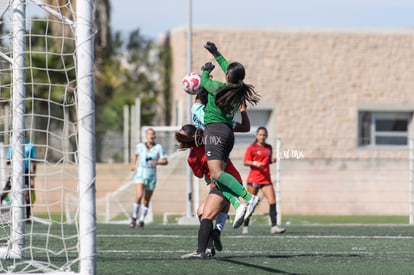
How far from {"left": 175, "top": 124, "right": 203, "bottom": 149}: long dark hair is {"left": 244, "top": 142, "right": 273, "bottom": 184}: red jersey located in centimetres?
702

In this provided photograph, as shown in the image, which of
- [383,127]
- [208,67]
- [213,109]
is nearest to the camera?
[213,109]

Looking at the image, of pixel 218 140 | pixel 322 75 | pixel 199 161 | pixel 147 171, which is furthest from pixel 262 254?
pixel 322 75

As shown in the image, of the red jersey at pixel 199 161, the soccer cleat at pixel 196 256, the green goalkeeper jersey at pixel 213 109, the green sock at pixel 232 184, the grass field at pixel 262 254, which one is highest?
the green goalkeeper jersey at pixel 213 109

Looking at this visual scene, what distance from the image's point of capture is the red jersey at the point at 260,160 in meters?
17.9

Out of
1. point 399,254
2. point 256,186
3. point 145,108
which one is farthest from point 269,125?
point 399,254

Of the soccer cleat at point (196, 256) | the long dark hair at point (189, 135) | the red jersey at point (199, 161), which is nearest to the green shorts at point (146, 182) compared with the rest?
the red jersey at point (199, 161)

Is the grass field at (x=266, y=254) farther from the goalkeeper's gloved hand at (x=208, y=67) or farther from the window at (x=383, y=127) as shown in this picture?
the window at (x=383, y=127)

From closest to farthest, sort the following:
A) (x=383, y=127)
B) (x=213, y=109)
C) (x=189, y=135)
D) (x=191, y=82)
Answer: (x=213, y=109), (x=191, y=82), (x=189, y=135), (x=383, y=127)

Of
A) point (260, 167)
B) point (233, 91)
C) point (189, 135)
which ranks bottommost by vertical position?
point (260, 167)

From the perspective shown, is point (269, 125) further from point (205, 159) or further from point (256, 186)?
point (205, 159)

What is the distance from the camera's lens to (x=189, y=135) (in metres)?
10.9

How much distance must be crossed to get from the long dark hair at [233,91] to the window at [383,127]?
1002 inches

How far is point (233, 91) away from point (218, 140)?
1.69 feet

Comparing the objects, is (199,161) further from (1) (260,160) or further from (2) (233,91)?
(1) (260,160)
